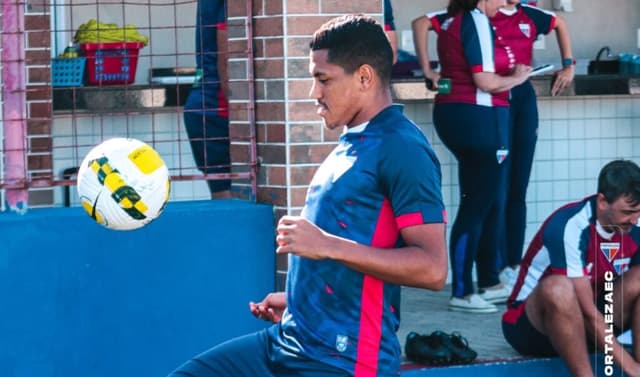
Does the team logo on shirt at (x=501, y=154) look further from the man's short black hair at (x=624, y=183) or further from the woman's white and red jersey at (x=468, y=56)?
the man's short black hair at (x=624, y=183)

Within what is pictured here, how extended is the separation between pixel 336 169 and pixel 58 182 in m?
2.38

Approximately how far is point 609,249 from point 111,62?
3.74 m

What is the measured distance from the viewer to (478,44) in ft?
24.8

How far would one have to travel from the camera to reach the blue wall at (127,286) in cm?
643

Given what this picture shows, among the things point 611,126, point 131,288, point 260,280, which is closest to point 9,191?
point 131,288

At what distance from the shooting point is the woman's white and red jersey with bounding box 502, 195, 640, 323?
21.7 ft

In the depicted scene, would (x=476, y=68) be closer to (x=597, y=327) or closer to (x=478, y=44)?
(x=478, y=44)

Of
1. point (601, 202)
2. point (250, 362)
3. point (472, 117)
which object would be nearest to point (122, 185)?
point (250, 362)

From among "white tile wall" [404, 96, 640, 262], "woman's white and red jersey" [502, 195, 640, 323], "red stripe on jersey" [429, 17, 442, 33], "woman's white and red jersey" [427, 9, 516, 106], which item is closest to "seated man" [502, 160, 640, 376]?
"woman's white and red jersey" [502, 195, 640, 323]

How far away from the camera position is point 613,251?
268 inches

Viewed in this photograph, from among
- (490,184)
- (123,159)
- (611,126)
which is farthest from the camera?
(611,126)

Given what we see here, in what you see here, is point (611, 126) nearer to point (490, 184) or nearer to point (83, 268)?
point (490, 184)

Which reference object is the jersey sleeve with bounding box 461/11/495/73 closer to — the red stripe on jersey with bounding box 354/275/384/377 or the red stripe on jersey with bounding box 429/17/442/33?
the red stripe on jersey with bounding box 429/17/442/33

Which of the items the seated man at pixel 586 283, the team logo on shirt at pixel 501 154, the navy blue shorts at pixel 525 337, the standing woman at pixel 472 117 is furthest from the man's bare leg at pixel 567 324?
the team logo on shirt at pixel 501 154
